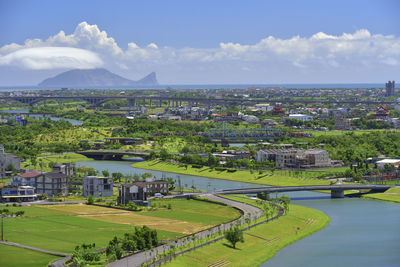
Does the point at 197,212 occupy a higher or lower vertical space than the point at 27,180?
lower

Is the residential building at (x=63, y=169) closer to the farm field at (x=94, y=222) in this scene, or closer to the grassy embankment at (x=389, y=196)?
the farm field at (x=94, y=222)

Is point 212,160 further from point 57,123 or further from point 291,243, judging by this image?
point 57,123

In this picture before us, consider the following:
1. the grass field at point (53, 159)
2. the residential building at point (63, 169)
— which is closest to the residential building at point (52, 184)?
the residential building at point (63, 169)

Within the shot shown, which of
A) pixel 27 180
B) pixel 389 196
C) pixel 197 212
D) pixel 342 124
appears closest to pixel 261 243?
pixel 197 212

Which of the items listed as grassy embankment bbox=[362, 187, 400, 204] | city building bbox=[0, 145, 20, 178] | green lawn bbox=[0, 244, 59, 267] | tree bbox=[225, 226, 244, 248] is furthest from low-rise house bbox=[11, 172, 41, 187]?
grassy embankment bbox=[362, 187, 400, 204]

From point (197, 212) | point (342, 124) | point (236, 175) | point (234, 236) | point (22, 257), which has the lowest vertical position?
point (236, 175)

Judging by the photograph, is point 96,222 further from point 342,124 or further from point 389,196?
point 342,124

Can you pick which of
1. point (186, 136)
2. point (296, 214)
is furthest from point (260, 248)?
point (186, 136)

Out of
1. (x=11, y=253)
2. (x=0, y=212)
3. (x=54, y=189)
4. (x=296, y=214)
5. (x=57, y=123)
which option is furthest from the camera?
(x=57, y=123)
